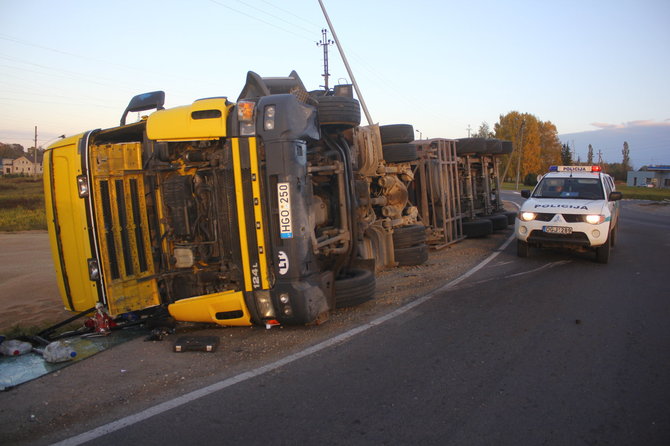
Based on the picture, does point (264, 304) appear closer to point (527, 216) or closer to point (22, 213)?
point (527, 216)

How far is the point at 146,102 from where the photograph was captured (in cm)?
A: 678

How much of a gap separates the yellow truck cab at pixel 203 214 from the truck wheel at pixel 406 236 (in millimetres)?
3717

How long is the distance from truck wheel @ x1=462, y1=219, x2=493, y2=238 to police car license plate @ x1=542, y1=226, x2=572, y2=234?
12.7 ft

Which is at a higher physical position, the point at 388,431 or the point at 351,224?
the point at 351,224

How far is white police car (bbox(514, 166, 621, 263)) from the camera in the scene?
31.6 feet

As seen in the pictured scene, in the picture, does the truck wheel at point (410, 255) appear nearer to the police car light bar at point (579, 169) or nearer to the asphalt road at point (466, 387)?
the asphalt road at point (466, 387)

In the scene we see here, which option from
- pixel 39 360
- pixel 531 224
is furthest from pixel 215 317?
pixel 531 224

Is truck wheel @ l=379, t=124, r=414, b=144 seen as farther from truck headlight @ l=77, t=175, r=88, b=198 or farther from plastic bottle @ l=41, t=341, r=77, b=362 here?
plastic bottle @ l=41, t=341, r=77, b=362

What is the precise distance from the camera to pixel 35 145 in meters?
55.0

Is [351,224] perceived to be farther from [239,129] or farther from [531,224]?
[531,224]

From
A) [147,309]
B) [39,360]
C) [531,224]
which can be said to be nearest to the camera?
[39,360]

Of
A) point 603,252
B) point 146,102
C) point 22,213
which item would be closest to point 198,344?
point 146,102

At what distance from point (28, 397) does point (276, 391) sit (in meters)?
2.04

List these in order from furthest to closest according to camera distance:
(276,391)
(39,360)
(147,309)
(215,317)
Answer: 1. (147,309)
2. (215,317)
3. (39,360)
4. (276,391)
